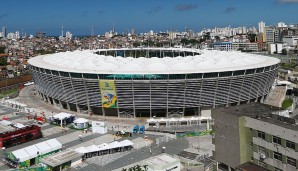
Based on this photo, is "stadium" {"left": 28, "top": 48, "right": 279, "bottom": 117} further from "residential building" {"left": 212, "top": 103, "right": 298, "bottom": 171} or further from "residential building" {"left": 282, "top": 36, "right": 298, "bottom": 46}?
"residential building" {"left": 282, "top": 36, "right": 298, "bottom": 46}

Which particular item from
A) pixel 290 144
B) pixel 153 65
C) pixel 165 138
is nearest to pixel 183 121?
pixel 165 138

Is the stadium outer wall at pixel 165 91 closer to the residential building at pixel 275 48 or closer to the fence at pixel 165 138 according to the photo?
the fence at pixel 165 138

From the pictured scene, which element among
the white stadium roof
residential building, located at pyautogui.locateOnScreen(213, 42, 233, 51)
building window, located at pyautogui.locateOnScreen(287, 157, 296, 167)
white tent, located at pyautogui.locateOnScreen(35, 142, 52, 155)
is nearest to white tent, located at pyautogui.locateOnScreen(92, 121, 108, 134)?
the white stadium roof

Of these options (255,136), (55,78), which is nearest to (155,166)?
(255,136)

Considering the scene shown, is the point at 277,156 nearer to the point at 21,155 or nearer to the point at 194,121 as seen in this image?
the point at 21,155

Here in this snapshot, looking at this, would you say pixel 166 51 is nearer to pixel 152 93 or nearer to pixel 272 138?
pixel 152 93

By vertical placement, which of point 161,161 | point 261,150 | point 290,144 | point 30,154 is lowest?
point 30,154

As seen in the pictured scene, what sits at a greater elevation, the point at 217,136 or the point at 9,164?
the point at 217,136
